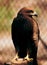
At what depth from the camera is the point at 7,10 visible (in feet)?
14.9

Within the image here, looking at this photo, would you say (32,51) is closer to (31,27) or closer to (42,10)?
(31,27)

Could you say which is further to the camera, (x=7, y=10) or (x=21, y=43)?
(x=7, y=10)

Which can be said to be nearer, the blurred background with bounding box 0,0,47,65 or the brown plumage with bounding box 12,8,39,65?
the brown plumage with bounding box 12,8,39,65

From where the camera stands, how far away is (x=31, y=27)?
336 centimetres

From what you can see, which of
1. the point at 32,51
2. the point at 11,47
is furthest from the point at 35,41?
the point at 11,47

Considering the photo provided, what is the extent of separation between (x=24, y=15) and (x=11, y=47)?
110 cm

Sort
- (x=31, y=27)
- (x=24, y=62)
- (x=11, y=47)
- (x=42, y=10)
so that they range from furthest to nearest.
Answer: (x=42, y=10)
(x=11, y=47)
(x=31, y=27)
(x=24, y=62)

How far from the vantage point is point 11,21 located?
4438 millimetres

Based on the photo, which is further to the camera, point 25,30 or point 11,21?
point 11,21

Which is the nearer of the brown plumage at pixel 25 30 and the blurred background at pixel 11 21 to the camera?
the brown plumage at pixel 25 30

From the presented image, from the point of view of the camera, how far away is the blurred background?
173 inches

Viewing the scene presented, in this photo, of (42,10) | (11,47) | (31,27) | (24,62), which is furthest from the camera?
(42,10)

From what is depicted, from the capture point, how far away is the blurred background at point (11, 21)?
14.4ft

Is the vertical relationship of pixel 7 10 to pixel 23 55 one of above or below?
above
